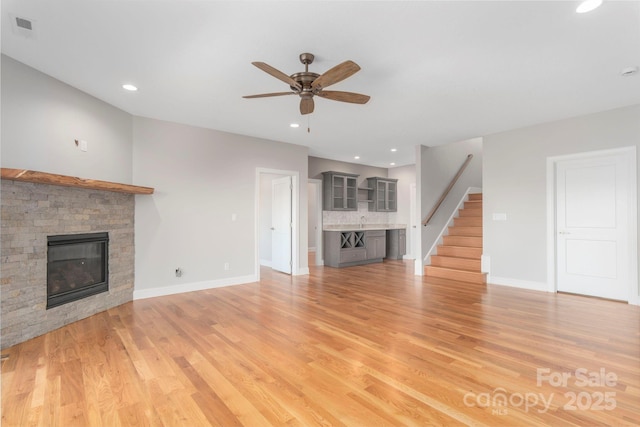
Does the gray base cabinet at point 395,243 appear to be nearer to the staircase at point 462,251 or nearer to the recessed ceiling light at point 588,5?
the staircase at point 462,251

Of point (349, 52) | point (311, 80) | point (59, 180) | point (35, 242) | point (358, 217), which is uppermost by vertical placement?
point (349, 52)

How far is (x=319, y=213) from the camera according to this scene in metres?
7.50

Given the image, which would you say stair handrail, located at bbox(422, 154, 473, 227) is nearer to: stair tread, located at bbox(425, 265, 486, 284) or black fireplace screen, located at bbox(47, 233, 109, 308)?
stair tread, located at bbox(425, 265, 486, 284)

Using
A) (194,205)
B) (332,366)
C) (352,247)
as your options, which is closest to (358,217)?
(352,247)

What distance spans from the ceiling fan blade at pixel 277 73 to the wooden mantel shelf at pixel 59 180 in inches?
91.9

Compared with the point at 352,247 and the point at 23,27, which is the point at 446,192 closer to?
the point at 352,247

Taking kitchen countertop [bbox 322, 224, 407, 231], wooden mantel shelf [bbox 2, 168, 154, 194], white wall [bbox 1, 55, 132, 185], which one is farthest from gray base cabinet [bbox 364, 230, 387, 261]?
white wall [bbox 1, 55, 132, 185]

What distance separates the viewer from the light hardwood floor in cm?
182

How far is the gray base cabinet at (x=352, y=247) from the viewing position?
280 inches

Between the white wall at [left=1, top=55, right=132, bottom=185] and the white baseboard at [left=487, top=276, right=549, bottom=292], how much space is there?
6.11 m

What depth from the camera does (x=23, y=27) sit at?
236 centimetres

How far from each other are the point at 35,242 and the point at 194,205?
203 centimetres

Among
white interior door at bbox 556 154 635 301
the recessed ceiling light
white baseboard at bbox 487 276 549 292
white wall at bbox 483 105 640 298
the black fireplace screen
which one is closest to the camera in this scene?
the recessed ceiling light

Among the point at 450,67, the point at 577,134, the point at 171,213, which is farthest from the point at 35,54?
the point at 577,134
